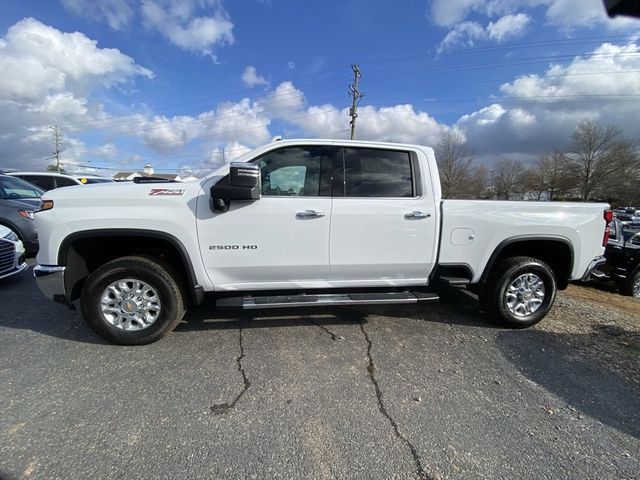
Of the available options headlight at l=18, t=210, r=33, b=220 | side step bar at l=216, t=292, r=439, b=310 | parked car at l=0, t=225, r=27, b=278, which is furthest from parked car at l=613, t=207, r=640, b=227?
headlight at l=18, t=210, r=33, b=220

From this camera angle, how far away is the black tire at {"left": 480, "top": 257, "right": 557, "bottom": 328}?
12.3ft

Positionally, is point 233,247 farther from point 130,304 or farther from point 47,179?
point 47,179

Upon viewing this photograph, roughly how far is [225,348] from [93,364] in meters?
1.11

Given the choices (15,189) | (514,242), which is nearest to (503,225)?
(514,242)

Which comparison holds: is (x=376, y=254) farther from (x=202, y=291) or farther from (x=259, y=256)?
(x=202, y=291)

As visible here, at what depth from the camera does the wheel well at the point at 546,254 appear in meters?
3.78

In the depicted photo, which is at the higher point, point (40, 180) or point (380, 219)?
point (40, 180)

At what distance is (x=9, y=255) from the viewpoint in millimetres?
4859

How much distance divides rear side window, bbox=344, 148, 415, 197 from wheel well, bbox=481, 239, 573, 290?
4.15 feet

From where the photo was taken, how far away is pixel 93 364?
116 inches

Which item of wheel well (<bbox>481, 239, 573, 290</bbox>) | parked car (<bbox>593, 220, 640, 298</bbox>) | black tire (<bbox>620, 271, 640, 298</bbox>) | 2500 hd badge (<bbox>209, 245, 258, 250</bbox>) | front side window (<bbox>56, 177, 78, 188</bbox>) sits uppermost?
front side window (<bbox>56, 177, 78, 188</bbox>)

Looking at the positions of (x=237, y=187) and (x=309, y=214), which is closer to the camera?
(x=237, y=187)

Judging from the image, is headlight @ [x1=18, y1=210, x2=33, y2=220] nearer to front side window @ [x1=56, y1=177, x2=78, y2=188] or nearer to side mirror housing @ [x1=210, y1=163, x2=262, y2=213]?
front side window @ [x1=56, y1=177, x2=78, y2=188]

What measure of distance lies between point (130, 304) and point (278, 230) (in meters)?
1.57
